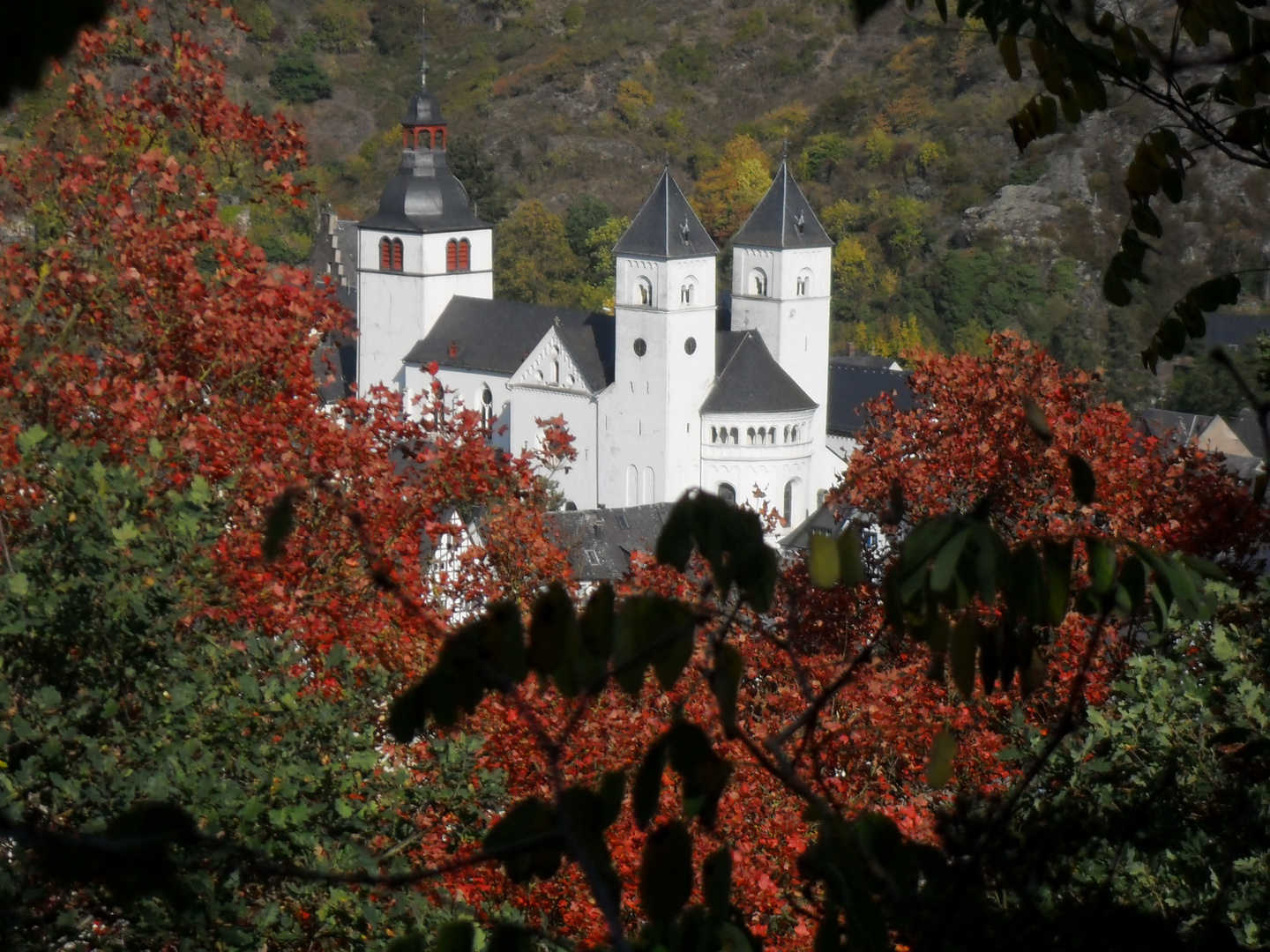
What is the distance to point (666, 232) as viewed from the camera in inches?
2072

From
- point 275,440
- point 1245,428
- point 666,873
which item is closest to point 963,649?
point 666,873

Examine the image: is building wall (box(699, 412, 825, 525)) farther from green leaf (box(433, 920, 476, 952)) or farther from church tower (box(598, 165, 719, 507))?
green leaf (box(433, 920, 476, 952))

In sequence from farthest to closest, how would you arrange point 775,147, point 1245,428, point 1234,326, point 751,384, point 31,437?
point 775,147 → point 1234,326 → point 1245,428 → point 751,384 → point 31,437

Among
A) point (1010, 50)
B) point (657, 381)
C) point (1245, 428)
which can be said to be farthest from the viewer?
point (1245, 428)

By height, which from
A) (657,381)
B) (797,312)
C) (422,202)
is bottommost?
(657,381)

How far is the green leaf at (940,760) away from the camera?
3133 mm

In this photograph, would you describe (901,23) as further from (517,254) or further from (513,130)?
(517,254)

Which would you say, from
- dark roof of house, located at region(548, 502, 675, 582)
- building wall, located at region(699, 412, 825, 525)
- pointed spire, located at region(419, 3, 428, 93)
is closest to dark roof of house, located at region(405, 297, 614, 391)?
building wall, located at region(699, 412, 825, 525)

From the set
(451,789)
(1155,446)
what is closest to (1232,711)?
(451,789)

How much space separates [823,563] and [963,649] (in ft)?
1.31

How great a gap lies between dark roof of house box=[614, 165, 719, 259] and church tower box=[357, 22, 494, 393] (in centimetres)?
1091

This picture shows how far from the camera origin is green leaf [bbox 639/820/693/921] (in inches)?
103

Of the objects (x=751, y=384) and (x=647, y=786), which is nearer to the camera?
(x=647, y=786)

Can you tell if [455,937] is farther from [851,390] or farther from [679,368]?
[851,390]
